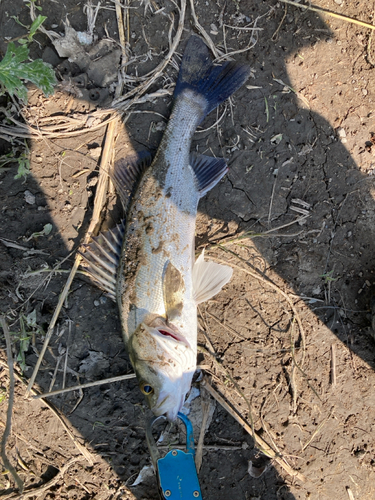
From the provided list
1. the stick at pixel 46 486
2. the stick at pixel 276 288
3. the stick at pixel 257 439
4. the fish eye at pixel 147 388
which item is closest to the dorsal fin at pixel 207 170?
the stick at pixel 276 288

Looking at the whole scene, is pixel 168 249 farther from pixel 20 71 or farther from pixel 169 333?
pixel 20 71

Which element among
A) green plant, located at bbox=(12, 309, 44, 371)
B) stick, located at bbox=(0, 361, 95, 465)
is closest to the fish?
green plant, located at bbox=(12, 309, 44, 371)

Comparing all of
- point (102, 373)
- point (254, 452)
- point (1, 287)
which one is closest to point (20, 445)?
point (102, 373)

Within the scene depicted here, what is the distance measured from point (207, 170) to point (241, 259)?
0.91m

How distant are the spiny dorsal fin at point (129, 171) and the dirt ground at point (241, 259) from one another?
28cm

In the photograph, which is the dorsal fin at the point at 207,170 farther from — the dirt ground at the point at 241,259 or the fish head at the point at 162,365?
the fish head at the point at 162,365

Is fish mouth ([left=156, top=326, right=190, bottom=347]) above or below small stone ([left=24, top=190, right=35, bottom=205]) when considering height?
above

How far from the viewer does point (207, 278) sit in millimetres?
3205

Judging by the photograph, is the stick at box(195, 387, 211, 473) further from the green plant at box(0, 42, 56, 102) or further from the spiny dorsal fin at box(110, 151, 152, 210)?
the green plant at box(0, 42, 56, 102)

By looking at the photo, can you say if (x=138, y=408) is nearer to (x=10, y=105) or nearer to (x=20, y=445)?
(x=20, y=445)

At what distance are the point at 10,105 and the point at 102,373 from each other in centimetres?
273

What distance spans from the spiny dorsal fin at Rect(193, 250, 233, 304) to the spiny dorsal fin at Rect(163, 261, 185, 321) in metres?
0.21

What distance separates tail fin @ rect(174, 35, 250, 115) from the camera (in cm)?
328

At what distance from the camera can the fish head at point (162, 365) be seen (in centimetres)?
292
